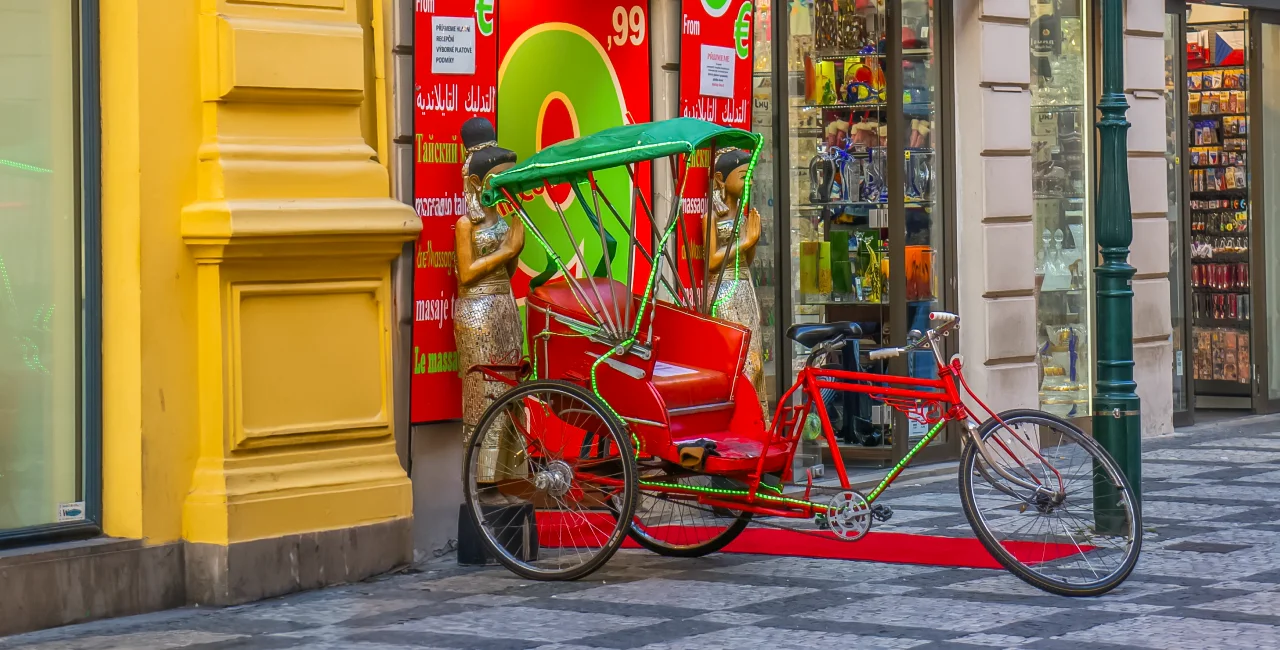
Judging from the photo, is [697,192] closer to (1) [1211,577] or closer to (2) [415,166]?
(2) [415,166]

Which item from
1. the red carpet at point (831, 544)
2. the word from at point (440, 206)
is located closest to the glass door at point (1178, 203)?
the red carpet at point (831, 544)

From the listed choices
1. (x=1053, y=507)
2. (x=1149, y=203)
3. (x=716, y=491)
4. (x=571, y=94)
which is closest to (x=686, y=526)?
(x=716, y=491)

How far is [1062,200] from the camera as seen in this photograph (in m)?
14.1

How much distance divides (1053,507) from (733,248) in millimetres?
3320

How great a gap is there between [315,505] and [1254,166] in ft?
34.3

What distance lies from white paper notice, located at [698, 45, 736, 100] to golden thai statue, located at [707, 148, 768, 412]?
530 mm

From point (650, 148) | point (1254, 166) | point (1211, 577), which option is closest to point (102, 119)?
point (650, 148)

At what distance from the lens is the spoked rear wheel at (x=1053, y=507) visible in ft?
25.2

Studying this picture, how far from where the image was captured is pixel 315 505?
27.5ft

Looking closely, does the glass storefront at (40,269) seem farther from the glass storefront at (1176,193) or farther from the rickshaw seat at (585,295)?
the glass storefront at (1176,193)

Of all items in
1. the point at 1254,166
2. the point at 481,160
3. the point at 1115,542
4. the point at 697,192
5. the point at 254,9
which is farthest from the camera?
the point at 1254,166

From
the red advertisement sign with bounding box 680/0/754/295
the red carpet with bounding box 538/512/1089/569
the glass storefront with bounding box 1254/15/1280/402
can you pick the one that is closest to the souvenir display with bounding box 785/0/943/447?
the red advertisement sign with bounding box 680/0/754/295

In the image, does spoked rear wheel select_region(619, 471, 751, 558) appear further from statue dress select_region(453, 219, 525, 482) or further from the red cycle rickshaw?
statue dress select_region(453, 219, 525, 482)

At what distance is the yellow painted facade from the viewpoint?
7961 millimetres
